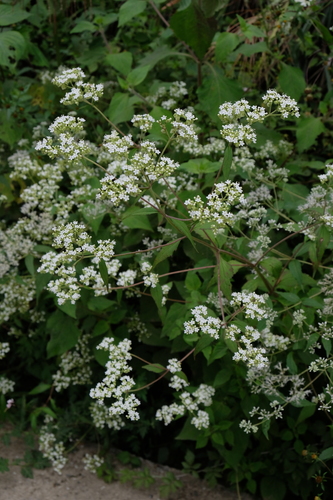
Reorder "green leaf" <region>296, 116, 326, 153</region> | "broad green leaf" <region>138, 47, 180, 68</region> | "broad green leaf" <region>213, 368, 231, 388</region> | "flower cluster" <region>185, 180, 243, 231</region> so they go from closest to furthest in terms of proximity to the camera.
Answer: "flower cluster" <region>185, 180, 243, 231</region> < "broad green leaf" <region>213, 368, 231, 388</region> < "green leaf" <region>296, 116, 326, 153</region> < "broad green leaf" <region>138, 47, 180, 68</region>

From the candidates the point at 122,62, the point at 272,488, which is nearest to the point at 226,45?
the point at 122,62

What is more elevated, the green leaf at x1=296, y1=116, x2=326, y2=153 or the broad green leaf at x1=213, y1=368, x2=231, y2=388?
the green leaf at x1=296, y1=116, x2=326, y2=153

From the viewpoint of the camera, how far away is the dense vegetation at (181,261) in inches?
68.4

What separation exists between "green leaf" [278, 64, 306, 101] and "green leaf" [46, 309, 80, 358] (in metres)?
Answer: 1.55

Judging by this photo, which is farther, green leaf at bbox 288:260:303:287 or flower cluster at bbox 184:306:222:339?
green leaf at bbox 288:260:303:287

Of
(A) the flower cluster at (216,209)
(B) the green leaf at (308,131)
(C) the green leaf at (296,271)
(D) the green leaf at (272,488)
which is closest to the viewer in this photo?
(A) the flower cluster at (216,209)

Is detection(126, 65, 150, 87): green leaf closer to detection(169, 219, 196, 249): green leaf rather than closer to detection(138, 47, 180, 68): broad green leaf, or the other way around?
detection(138, 47, 180, 68): broad green leaf

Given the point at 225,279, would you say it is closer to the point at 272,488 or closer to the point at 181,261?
the point at 181,261

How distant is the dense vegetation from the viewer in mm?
1736

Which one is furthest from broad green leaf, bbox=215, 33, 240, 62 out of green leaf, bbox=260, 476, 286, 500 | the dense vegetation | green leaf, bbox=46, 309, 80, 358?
green leaf, bbox=260, 476, 286, 500

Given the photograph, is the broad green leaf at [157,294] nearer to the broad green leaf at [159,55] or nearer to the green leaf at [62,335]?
the green leaf at [62,335]

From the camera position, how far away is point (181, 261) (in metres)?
2.72

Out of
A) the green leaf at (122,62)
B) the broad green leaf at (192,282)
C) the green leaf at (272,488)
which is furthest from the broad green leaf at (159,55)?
the green leaf at (272,488)

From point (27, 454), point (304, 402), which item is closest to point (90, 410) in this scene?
point (27, 454)
